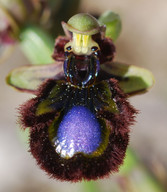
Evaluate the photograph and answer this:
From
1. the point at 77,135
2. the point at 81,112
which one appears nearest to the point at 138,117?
the point at 81,112

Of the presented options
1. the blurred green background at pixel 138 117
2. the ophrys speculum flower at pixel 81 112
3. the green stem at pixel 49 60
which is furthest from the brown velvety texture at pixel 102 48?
the blurred green background at pixel 138 117

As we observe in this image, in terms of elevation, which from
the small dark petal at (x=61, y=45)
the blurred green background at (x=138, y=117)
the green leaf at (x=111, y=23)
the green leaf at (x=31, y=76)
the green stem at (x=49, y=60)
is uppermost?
the green leaf at (x=111, y=23)

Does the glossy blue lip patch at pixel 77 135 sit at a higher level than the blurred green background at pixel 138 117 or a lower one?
higher

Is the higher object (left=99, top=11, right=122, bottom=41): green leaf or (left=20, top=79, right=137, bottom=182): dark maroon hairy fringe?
(left=99, top=11, right=122, bottom=41): green leaf

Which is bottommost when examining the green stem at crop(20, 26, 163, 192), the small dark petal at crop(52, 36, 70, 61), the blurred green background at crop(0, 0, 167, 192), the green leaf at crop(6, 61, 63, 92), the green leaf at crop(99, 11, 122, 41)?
the blurred green background at crop(0, 0, 167, 192)

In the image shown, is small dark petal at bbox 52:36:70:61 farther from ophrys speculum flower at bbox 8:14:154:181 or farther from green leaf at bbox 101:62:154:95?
green leaf at bbox 101:62:154:95

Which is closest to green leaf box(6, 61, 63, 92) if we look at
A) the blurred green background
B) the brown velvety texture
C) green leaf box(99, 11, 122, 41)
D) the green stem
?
the brown velvety texture

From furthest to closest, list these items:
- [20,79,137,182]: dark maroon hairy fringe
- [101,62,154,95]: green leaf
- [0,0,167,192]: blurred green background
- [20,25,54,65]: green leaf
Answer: [0,0,167,192]: blurred green background, [20,25,54,65]: green leaf, [101,62,154,95]: green leaf, [20,79,137,182]: dark maroon hairy fringe

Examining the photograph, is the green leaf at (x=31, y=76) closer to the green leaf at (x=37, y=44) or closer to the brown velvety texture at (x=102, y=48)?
the brown velvety texture at (x=102, y=48)
